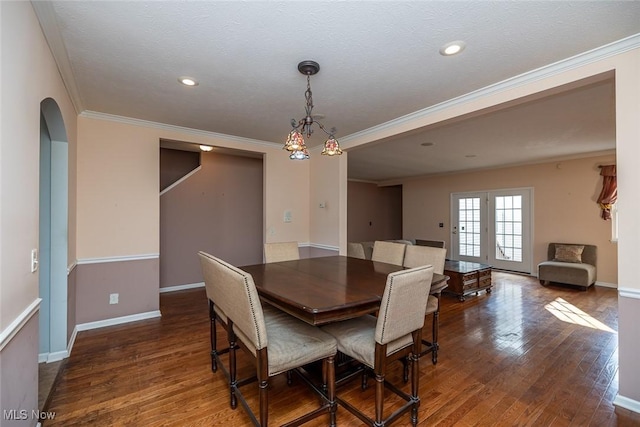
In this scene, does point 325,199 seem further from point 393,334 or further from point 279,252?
point 393,334

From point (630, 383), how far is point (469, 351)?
106 centimetres

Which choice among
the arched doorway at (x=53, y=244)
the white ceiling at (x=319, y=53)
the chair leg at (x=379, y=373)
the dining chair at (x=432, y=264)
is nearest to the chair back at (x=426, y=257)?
the dining chair at (x=432, y=264)

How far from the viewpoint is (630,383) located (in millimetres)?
1931

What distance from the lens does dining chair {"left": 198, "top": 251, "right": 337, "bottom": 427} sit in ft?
5.06

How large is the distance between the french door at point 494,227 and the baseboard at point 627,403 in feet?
16.6

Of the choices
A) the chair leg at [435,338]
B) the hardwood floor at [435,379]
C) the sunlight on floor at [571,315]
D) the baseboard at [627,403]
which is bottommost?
the sunlight on floor at [571,315]

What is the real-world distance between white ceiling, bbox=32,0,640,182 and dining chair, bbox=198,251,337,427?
4.76ft

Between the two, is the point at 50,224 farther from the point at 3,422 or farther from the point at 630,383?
the point at 630,383

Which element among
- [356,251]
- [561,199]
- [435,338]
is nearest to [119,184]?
[356,251]

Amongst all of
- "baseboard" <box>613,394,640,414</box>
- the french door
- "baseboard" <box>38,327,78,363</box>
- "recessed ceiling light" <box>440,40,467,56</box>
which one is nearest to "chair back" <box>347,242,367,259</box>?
"baseboard" <box>613,394,640,414</box>

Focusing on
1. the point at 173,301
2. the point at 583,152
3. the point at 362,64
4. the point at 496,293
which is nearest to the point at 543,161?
the point at 583,152

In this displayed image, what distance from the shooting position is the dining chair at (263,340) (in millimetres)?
1541

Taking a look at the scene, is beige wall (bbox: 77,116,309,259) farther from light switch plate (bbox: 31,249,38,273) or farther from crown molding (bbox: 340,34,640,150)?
crown molding (bbox: 340,34,640,150)

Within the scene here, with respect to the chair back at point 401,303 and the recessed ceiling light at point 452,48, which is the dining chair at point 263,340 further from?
the recessed ceiling light at point 452,48
